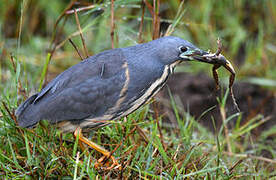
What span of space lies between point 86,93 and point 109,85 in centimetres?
15

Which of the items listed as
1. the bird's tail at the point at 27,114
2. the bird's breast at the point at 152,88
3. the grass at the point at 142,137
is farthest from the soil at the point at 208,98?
the bird's tail at the point at 27,114

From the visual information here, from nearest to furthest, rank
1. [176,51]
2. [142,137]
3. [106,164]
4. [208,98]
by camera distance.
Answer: [176,51]
[106,164]
[142,137]
[208,98]

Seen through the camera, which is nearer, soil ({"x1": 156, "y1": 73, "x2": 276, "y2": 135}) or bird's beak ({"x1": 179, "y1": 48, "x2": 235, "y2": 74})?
bird's beak ({"x1": 179, "y1": 48, "x2": 235, "y2": 74})

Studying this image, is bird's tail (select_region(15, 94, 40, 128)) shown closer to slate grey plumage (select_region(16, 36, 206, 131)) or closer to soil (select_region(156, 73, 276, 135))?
slate grey plumage (select_region(16, 36, 206, 131))

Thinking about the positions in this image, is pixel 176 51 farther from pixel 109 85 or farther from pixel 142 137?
pixel 142 137

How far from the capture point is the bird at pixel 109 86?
2.65 m

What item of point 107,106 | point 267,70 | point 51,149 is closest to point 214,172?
point 107,106

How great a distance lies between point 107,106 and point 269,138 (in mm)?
2202

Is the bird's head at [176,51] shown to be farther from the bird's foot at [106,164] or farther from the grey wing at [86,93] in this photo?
the bird's foot at [106,164]

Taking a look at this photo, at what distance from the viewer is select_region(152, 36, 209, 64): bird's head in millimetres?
2592

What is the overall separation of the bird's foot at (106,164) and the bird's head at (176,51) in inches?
26.5

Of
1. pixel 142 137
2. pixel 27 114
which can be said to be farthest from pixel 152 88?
pixel 27 114

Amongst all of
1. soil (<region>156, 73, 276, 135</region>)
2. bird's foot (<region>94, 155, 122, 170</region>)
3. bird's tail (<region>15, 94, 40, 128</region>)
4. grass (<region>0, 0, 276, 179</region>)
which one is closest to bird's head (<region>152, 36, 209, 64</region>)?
grass (<region>0, 0, 276, 179</region>)

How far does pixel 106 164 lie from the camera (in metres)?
2.77
